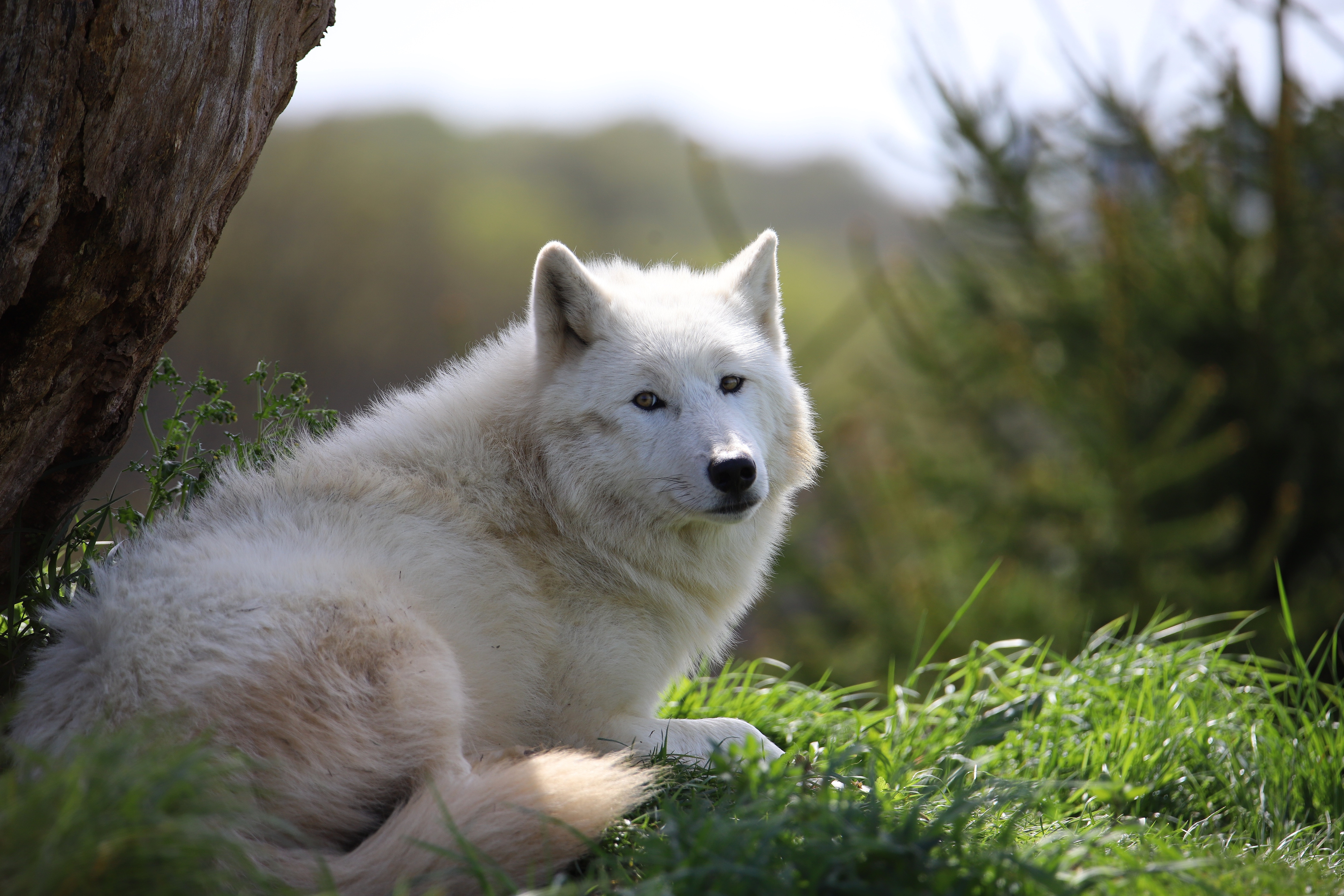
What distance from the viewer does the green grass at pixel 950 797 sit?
1913 millimetres

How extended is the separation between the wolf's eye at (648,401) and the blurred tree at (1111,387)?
3269 millimetres

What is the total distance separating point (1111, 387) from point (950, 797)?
390 centimetres

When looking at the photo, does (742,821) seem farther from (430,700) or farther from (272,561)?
(272,561)

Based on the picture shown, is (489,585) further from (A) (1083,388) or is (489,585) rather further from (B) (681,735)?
(A) (1083,388)

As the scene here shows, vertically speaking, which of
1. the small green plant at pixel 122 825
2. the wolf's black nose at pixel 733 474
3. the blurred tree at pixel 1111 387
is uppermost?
the small green plant at pixel 122 825

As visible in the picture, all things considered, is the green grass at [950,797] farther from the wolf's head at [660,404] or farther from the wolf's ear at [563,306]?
the wolf's ear at [563,306]

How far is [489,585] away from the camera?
123 inches

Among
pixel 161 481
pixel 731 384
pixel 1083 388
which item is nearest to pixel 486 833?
pixel 731 384

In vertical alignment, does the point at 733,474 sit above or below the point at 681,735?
above

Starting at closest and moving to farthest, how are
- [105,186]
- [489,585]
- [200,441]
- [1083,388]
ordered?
[105,186], [489,585], [200,441], [1083,388]

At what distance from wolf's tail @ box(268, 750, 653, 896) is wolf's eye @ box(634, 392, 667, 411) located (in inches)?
56.7

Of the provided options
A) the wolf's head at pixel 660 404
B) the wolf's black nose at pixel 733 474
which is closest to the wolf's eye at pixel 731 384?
the wolf's head at pixel 660 404

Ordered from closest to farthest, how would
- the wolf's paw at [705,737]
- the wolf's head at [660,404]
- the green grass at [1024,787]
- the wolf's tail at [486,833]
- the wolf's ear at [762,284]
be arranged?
the green grass at [1024,787]
the wolf's tail at [486,833]
the wolf's paw at [705,737]
the wolf's head at [660,404]
the wolf's ear at [762,284]

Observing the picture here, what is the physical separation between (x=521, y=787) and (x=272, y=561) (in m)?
1.06
